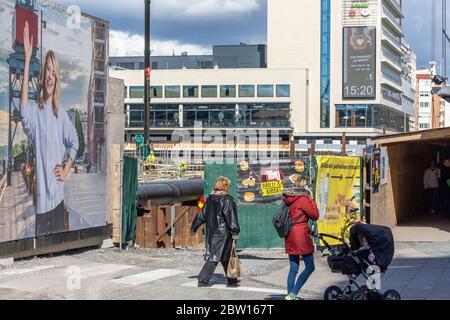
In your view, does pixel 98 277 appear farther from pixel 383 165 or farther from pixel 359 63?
pixel 359 63

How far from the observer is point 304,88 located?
85.4m

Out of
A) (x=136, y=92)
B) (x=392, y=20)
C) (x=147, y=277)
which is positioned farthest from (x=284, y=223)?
(x=392, y=20)

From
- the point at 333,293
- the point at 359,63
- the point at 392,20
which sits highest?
the point at 392,20

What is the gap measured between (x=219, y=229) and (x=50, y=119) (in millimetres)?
4411

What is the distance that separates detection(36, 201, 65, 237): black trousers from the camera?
507 inches

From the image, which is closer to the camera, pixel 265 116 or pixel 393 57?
pixel 265 116

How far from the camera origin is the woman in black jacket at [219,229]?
10477 mm

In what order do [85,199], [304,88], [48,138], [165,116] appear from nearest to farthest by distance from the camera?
[48,138] → [85,199] → [304,88] → [165,116]

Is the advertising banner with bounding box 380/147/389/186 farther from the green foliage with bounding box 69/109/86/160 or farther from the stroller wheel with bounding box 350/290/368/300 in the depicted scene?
the stroller wheel with bounding box 350/290/368/300

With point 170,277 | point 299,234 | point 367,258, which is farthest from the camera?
point 170,277

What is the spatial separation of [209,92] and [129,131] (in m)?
10.8

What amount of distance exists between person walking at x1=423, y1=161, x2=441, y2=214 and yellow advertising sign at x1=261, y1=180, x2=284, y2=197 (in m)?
9.84

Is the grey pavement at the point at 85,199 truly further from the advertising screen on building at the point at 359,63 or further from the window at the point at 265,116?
the advertising screen on building at the point at 359,63
